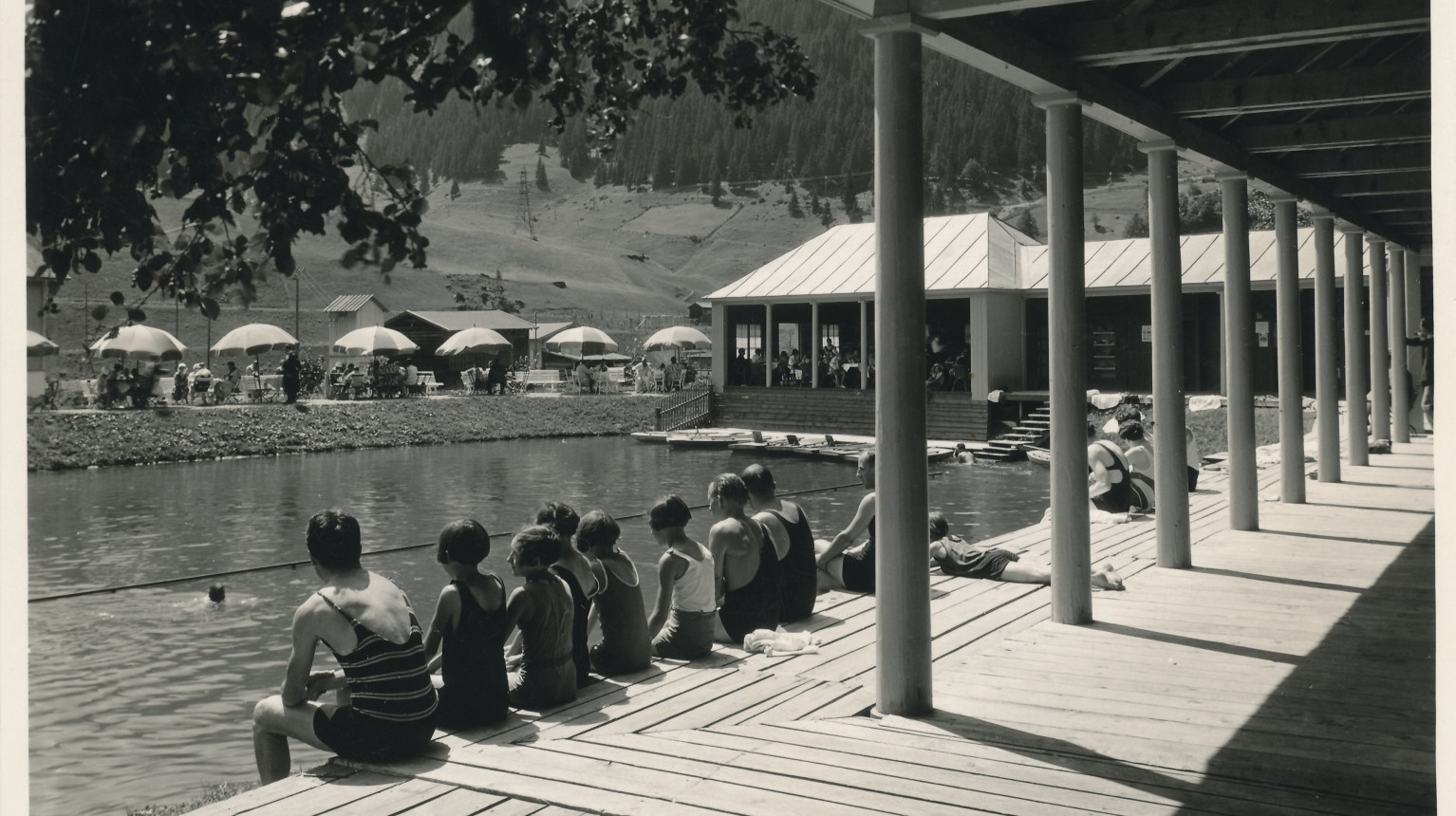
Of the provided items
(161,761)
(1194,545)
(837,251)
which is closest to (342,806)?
(161,761)

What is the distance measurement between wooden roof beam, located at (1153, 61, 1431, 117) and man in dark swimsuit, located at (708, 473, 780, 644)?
3353 mm

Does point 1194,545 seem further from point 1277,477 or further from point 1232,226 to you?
point 1277,477

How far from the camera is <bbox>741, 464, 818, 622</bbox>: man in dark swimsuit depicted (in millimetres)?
6094

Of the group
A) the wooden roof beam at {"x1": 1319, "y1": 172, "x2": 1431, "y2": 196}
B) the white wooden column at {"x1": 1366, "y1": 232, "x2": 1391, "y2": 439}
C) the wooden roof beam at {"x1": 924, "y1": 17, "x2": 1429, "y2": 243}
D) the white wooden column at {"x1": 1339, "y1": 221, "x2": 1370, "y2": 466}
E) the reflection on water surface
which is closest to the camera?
the wooden roof beam at {"x1": 924, "y1": 17, "x2": 1429, "y2": 243}

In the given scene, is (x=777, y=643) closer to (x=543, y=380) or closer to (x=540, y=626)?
(x=540, y=626)

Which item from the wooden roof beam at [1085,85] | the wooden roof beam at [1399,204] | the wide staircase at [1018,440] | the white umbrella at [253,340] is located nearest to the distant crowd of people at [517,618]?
the wooden roof beam at [1085,85]

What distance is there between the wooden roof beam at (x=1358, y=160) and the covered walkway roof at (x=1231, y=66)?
1cm

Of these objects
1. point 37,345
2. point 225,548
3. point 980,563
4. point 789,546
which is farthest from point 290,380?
point 37,345

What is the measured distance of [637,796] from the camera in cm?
354

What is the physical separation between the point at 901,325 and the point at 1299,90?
322cm

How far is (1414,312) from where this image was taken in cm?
1755

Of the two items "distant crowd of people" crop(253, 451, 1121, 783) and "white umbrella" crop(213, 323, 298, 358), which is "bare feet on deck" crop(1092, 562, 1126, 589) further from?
"white umbrella" crop(213, 323, 298, 358)

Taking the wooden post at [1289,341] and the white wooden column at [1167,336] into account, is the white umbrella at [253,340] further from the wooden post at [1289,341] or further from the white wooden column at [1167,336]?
the white wooden column at [1167,336]

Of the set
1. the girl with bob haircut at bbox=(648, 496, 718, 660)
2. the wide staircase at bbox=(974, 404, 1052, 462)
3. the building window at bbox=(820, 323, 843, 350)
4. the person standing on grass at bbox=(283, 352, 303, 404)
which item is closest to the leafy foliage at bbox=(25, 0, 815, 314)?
the girl with bob haircut at bbox=(648, 496, 718, 660)
